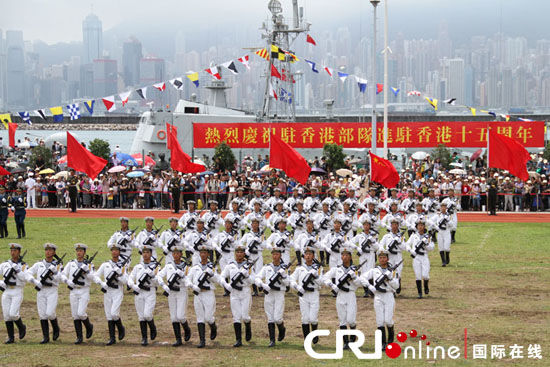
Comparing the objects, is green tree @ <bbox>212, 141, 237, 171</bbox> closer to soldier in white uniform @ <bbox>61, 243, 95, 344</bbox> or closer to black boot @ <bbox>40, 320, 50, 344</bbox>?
soldier in white uniform @ <bbox>61, 243, 95, 344</bbox>

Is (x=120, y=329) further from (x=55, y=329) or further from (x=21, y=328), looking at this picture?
(x=21, y=328)

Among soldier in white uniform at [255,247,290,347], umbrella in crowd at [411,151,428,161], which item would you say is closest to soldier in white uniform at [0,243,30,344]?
soldier in white uniform at [255,247,290,347]

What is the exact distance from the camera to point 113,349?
1546cm

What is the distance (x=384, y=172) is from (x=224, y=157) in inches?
643

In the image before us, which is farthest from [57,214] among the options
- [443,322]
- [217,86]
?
[217,86]

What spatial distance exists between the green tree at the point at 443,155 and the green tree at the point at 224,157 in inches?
441

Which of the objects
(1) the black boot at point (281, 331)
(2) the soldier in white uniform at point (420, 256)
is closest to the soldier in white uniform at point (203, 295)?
(1) the black boot at point (281, 331)

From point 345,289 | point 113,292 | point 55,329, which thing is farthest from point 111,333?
point 345,289

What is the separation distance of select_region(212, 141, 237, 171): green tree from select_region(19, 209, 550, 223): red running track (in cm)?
725

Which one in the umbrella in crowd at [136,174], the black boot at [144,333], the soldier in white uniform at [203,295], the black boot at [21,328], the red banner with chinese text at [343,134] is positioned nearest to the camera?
the soldier in white uniform at [203,295]

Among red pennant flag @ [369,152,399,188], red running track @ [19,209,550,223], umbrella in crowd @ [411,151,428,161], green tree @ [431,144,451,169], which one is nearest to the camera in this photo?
red pennant flag @ [369,152,399,188]

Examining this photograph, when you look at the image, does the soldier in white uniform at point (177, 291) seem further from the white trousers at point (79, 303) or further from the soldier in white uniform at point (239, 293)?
the white trousers at point (79, 303)

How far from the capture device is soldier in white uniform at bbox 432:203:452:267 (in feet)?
79.6

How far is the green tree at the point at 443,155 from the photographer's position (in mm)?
43303
